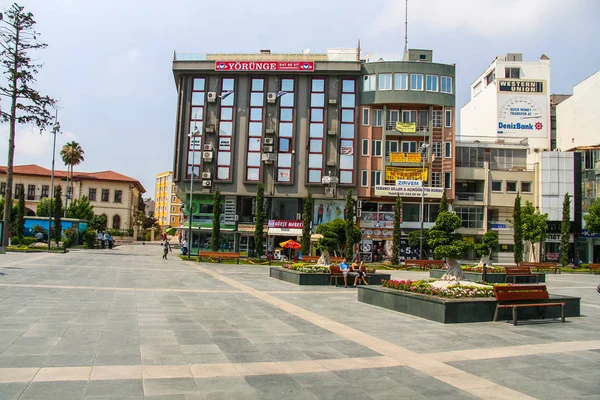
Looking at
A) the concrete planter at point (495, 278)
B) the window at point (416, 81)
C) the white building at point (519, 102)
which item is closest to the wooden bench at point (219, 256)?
the concrete planter at point (495, 278)

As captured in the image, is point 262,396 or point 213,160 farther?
point 213,160

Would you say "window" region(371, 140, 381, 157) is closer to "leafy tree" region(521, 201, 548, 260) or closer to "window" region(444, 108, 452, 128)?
"window" region(444, 108, 452, 128)

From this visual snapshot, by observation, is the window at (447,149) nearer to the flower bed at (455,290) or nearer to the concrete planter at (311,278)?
the concrete planter at (311,278)

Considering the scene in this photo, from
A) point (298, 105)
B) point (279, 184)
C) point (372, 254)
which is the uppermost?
point (298, 105)

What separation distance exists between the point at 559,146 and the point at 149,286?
71333 mm

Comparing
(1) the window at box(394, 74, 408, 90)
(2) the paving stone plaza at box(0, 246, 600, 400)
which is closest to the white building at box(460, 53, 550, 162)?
(1) the window at box(394, 74, 408, 90)

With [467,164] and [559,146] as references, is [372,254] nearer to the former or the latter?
[467,164]

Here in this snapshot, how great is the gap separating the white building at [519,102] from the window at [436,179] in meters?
13.6

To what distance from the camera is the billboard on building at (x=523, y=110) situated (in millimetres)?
64625

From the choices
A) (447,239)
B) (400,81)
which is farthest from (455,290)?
(400,81)

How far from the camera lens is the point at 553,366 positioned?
25.0 feet

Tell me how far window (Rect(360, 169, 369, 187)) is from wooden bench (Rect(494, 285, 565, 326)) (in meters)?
40.1

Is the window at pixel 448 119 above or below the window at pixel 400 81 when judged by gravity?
below

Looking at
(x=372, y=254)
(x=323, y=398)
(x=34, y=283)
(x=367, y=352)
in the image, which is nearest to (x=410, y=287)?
(x=367, y=352)
